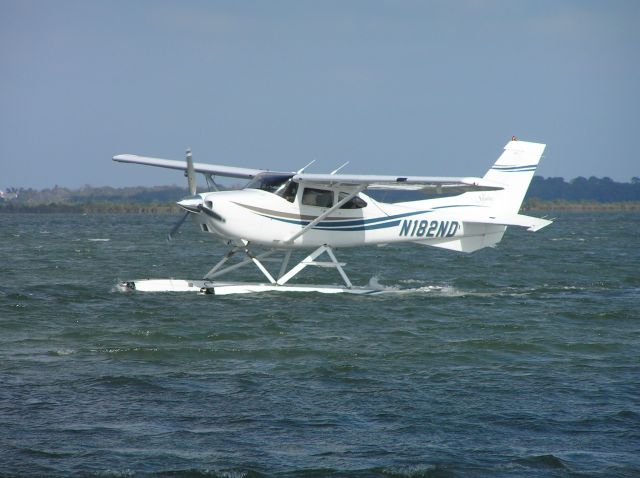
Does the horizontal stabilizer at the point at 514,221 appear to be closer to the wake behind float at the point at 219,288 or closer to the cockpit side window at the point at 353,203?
the cockpit side window at the point at 353,203

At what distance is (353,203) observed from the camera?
1812 cm

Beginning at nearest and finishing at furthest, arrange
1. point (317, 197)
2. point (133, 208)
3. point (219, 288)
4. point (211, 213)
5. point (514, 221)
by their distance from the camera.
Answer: point (211, 213) < point (219, 288) < point (317, 197) < point (514, 221) < point (133, 208)

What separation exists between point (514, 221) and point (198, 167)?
6510 millimetres

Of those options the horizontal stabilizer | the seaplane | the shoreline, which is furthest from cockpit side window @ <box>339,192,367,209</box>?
the shoreline

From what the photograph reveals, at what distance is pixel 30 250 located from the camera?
3316cm

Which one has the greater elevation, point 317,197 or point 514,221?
point 317,197

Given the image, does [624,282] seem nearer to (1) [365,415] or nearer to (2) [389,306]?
(2) [389,306]

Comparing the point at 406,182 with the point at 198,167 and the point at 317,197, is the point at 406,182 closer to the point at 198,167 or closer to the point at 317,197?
the point at 317,197

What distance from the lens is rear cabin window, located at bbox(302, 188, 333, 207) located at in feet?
57.9

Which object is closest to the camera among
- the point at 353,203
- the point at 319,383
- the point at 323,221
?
the point at 319,383

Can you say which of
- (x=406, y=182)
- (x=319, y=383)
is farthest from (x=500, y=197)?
(x=319, y=383)

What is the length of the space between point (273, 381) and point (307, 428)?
6.05 feet

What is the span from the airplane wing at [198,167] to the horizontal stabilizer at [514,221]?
14.9ft

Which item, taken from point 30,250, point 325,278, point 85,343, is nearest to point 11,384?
point 85,343
